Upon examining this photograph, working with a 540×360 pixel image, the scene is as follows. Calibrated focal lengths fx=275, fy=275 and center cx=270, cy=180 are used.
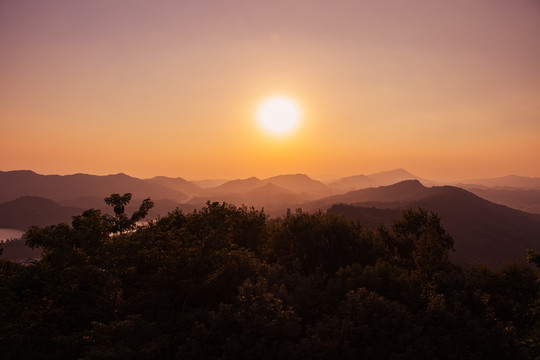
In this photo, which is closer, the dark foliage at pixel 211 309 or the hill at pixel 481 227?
the dark foliage at pixel 211 309

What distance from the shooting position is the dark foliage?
15.6 metres

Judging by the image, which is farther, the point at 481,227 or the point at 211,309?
the point at 481,227

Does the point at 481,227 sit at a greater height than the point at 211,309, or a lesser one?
lesser

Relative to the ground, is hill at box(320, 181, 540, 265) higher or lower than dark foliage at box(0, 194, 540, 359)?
lower

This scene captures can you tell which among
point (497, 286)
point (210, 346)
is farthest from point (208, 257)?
point (497, 286)

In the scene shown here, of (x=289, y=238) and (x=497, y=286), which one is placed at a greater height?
(x=289, y=238)

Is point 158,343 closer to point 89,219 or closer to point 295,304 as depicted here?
point 295,304

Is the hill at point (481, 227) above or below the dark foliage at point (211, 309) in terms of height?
below

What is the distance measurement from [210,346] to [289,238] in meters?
21.1

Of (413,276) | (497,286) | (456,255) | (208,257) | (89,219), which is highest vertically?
(89,219)

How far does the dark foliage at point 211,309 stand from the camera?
15586 millimetres

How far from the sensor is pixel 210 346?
16.2m

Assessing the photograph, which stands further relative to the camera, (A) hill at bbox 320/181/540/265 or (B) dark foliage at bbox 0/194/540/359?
(A) hill at bbox 320/181/540/265

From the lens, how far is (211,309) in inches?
764
